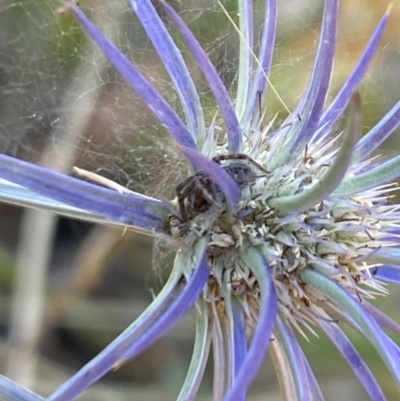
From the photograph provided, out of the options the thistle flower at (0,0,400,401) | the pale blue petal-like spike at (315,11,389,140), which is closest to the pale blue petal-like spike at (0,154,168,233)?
the thistle flower at (0,0,400,401)

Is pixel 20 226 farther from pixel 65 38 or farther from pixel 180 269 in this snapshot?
pixel 180 269

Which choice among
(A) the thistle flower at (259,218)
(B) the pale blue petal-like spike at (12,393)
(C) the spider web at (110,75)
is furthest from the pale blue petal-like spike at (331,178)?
(C) the spider web at (110,75)

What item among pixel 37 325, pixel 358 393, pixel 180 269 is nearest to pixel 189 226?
pixel 180 269

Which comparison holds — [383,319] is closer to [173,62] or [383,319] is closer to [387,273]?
[387,273]

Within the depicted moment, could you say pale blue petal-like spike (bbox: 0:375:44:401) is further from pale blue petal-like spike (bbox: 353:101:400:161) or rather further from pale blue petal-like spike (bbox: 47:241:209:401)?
pale blue petal-like spike (bbox: 353:101:400:161)

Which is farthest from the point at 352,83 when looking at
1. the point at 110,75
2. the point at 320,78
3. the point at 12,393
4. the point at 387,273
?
the point at 110,75

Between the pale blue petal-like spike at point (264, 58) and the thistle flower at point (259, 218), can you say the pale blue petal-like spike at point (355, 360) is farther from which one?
the pale blue petal-like spike at point (264, 58)
